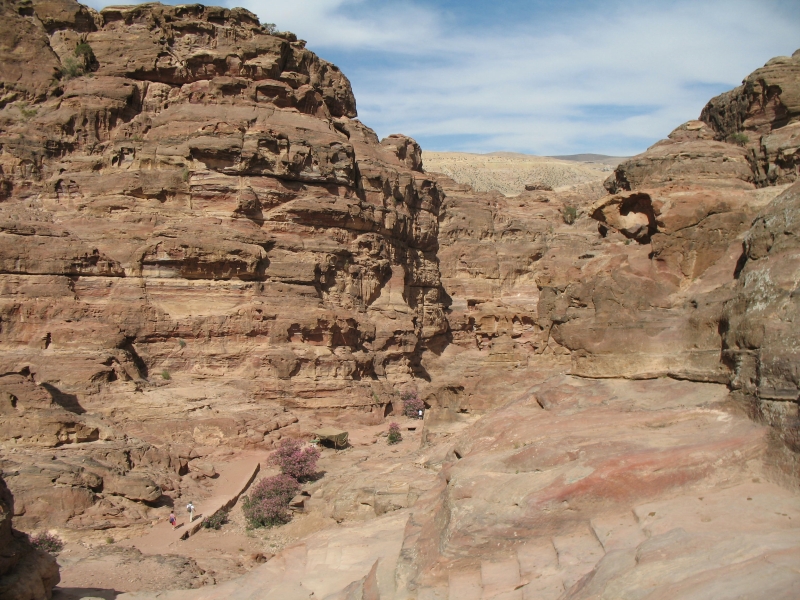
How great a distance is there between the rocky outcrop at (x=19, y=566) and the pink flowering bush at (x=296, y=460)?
10.1m

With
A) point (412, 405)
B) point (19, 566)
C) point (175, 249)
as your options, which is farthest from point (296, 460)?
point (19, 566)

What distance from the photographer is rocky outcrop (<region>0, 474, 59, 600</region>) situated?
34.8ft

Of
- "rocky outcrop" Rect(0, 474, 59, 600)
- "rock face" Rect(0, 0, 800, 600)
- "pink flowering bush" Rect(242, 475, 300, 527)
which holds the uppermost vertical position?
"rock face" Rect(0, 0, 800, 600)

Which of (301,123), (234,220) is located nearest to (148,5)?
(301,123)

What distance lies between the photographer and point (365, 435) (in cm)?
2744

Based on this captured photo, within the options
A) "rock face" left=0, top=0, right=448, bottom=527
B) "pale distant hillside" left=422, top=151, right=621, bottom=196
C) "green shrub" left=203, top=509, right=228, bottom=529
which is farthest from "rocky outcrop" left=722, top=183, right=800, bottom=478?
"pale distant hillside" left=422, top=151, right=621, bottom=196

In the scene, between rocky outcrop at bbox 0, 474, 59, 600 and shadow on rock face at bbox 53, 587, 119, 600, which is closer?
rocky outcrop at bbox 0, 474, 59, 600

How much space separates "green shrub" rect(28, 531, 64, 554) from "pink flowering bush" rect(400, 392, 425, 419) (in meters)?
16.7

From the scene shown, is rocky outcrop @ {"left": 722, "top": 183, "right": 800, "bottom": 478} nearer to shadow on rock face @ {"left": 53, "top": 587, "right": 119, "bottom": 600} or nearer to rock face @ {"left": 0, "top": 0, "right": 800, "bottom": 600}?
rock face @ {"left": 0, "top": 0, "right": 800, "bottom": 600}

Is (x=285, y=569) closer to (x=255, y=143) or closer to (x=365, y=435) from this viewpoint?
(x=365, y=435)

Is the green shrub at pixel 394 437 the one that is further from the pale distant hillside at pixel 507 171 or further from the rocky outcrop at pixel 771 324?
the pale distant hillside at pixel 507 171

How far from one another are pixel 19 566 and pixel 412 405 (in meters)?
21.7

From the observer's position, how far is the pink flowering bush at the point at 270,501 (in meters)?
18.9

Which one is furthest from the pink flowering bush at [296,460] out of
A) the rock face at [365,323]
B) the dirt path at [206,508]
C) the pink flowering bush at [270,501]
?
the rock face at [365,323]
